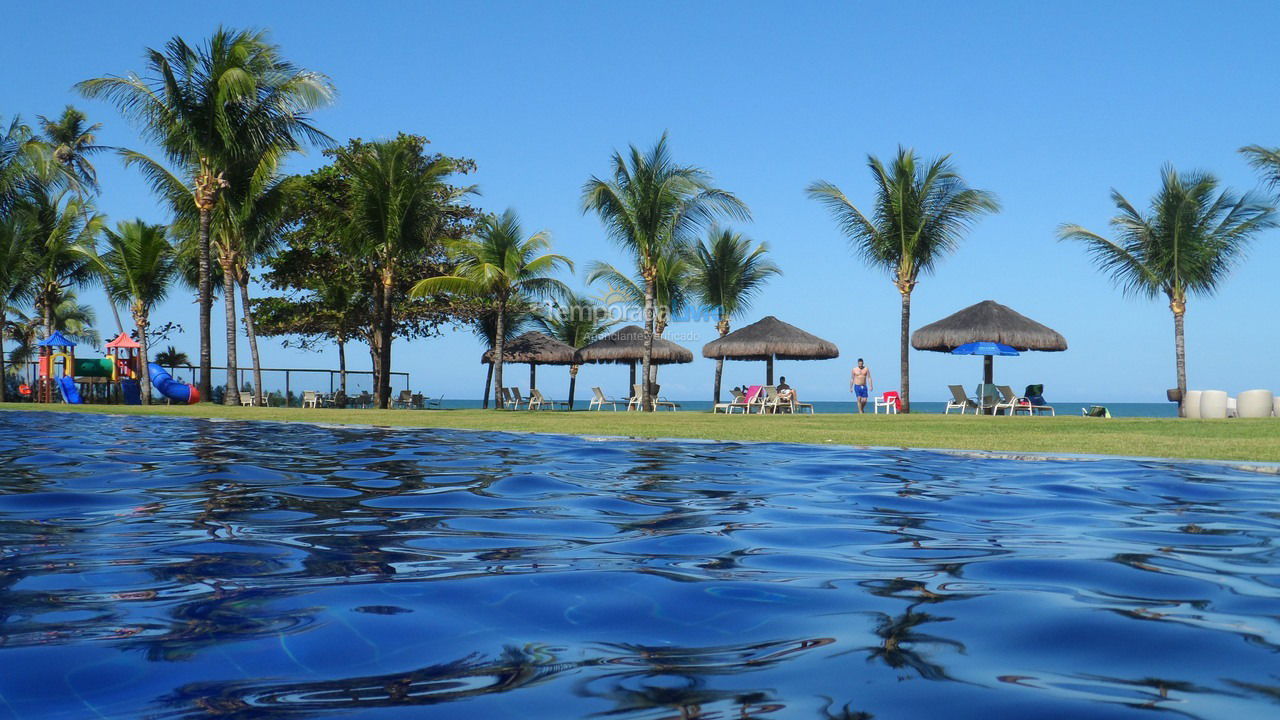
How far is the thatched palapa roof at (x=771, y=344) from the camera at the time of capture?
2539cm

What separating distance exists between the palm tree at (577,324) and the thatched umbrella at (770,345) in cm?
999

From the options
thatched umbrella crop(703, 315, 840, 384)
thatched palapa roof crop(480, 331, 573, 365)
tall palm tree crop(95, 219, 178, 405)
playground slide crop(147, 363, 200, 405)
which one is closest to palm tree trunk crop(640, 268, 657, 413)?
thatched umbrella crop(703, 315, 840, 384)

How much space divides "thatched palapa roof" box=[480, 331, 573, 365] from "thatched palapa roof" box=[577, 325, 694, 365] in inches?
25.7

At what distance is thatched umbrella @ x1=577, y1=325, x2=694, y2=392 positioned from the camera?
2892 cm

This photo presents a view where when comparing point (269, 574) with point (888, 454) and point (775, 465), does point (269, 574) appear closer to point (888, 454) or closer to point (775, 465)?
point (775, 465)

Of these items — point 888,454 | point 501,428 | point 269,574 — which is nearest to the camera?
point 269,574

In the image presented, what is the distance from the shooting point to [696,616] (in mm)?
2242

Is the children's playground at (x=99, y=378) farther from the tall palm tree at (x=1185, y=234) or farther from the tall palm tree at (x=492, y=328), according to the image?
the tall palm tree at (x=1185, y=234)

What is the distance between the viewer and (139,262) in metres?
26.8

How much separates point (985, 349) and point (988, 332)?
680 millimetres

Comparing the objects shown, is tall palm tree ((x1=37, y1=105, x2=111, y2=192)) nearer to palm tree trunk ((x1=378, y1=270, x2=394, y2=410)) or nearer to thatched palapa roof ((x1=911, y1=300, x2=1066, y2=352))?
palm tree trunk ((x1=378, y1=270, x2=394, y2=410))

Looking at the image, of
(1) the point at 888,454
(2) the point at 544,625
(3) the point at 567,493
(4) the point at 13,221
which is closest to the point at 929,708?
(2) the point at 544,625

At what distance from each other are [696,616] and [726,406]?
22.1 m

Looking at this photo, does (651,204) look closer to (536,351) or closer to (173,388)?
(536,351)
